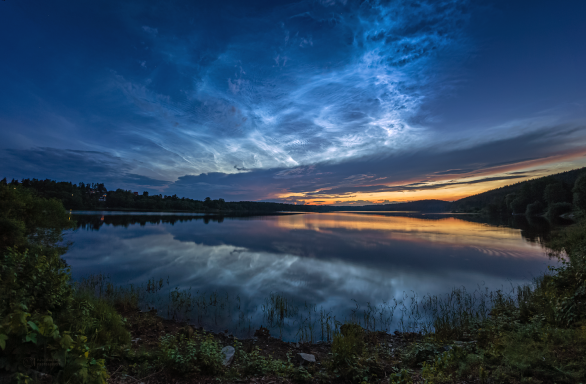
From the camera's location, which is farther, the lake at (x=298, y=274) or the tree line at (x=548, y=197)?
the tree line at (x=548, y=197)

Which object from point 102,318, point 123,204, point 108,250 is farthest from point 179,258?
point 123,204

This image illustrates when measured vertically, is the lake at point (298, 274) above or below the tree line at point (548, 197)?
below

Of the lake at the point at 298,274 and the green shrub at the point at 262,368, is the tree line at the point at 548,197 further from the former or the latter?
the green shrub at the point at 262,368

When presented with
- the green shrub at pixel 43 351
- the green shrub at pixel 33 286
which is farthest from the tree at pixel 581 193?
the green shrub at pixel 33 286

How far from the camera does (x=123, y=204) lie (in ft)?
541

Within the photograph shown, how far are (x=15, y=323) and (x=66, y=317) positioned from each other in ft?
14.0

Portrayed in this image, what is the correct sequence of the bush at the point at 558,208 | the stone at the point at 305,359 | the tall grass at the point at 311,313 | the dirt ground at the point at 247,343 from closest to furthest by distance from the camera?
the dirt ground at the point at 247,343, the stone at the point at 305,359, the tall grass at the point at 311,313, the bush at the point at 558,208

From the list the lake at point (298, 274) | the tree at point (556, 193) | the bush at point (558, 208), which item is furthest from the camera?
the tree at point (556, 193)

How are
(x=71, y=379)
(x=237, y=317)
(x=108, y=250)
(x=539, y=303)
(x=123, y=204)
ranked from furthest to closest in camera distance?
(x=123, y=204)
(x=108, y=250)
(x=237, y=317)
(x=539, y=303)
(x=71, y=379)

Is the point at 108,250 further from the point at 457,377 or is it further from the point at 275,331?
the point at 457,377

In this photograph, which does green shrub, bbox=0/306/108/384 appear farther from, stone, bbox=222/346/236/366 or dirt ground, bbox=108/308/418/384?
stone, bbox=222/346/236/366

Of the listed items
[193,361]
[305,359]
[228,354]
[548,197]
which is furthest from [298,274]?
[548,197]

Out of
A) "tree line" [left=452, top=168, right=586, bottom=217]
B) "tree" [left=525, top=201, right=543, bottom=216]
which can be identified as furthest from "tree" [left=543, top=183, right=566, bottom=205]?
"tree" [left=525, top=201, right=543, bottom=216]

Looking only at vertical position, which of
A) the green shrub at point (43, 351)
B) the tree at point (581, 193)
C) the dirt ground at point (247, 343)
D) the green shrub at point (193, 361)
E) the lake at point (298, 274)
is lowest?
the lake at point (298, 274)
